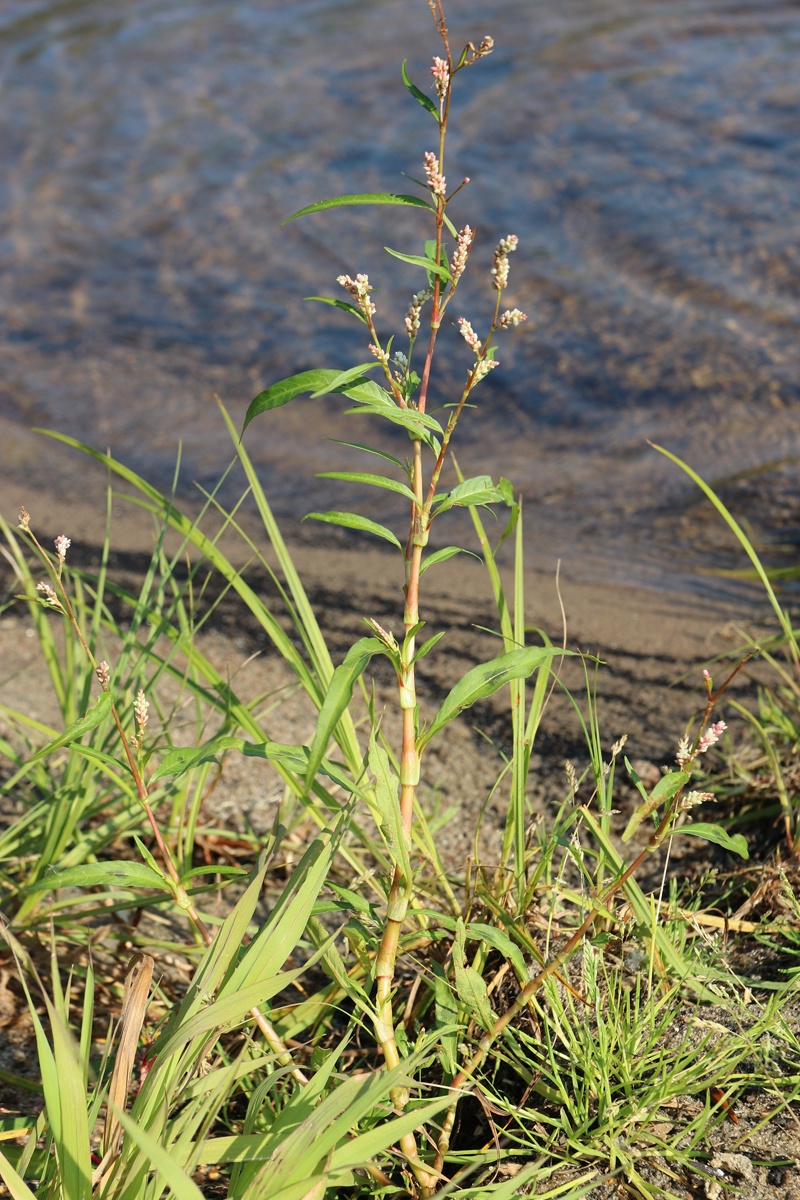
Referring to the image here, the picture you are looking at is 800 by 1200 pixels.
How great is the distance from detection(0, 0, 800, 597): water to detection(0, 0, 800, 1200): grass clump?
1.98m

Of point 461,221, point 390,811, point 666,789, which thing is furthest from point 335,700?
point 461,221

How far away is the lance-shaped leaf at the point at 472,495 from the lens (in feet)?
4.07

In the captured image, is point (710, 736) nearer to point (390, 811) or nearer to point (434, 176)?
point (390, 811)

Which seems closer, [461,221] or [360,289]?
[360,289]

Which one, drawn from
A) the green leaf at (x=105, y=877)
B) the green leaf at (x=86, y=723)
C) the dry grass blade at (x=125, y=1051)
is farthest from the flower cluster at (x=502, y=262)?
the dry grass blade at (x=125, y=1051)

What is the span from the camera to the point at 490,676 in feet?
4.19

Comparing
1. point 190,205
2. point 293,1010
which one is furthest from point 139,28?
point 293,1010

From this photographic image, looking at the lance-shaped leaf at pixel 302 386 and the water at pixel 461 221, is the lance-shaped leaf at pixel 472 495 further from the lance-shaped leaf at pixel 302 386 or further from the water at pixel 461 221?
the water at pixel 461 221

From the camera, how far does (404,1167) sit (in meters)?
1.40

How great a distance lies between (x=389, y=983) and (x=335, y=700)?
477mm

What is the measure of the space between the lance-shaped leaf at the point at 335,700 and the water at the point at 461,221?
242 centimetres

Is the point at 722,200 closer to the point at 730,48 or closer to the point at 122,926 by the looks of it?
the point at 730,48

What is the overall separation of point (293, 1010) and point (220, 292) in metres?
4.84

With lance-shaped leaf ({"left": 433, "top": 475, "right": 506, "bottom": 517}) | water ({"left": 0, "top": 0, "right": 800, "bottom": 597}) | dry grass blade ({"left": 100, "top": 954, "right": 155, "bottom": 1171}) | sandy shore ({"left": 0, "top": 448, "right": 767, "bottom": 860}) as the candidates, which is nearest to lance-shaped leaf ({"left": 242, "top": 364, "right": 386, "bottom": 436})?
lance-shaped leaf ({"left": 433, "top": 475, "right": 506, "bottom": 517})
